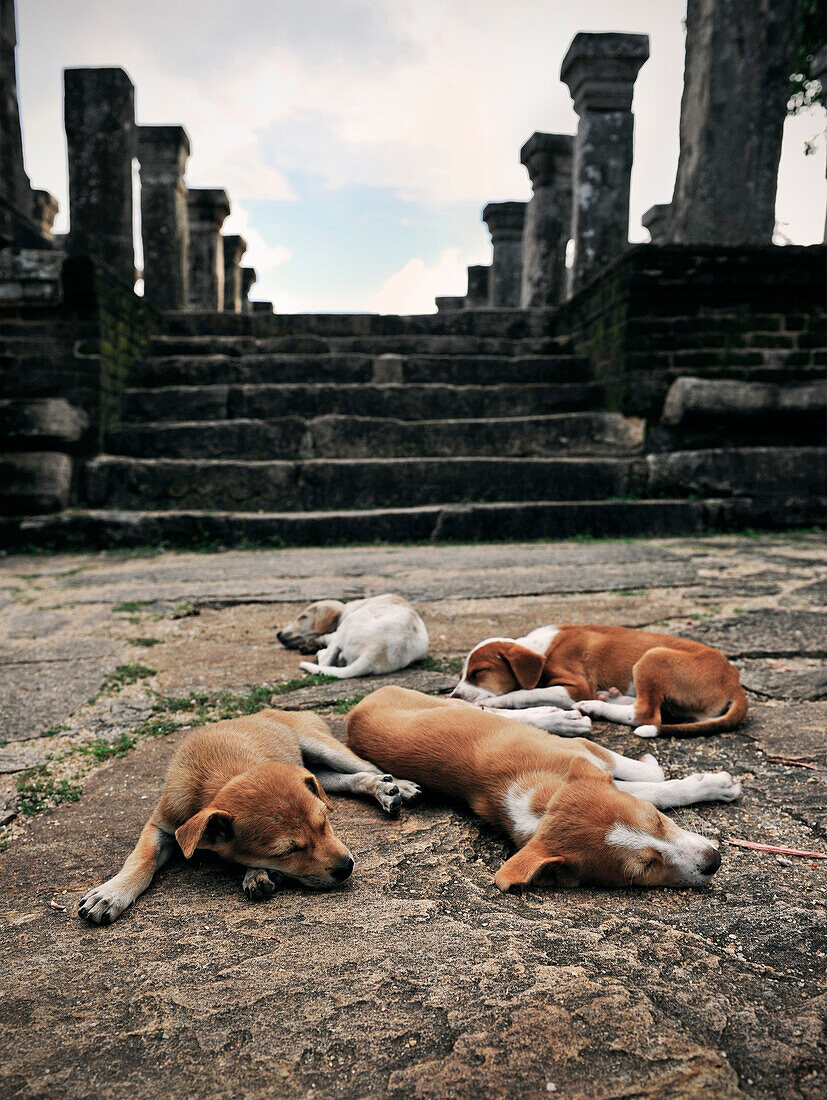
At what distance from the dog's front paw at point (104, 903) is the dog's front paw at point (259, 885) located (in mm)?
243

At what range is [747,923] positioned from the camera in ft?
4.60

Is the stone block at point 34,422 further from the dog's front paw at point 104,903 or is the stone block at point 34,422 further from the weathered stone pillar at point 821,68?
the weathered stone pillar at point 821,68

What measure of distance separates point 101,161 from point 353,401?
4.78 meters

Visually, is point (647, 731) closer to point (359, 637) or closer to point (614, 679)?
point (614, 679)

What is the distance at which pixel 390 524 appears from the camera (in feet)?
21.6

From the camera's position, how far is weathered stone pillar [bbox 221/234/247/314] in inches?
725

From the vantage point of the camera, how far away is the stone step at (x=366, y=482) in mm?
6957

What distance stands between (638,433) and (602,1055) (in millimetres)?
6894

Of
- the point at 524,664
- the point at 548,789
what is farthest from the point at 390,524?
the point at 548,789

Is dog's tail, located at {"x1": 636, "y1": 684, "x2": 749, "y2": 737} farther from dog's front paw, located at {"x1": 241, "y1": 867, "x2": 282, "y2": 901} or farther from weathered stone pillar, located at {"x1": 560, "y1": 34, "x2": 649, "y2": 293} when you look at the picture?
weathered stone pillar, located at {"x1": 560, "y1": 34, "x2": 649, "y2": 293}

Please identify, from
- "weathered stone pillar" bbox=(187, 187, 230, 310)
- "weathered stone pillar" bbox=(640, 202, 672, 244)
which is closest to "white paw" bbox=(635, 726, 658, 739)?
"weathered stone pillar" bbox=(187, 187, 230, 310)

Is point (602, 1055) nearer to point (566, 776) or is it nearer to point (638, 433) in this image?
point (566, 776)

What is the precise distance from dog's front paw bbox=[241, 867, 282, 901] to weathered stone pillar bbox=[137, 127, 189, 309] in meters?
11.3

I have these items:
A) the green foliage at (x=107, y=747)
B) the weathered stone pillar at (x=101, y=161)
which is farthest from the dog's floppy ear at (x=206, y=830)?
the weathered stone pillar at (x=101, y=161)
